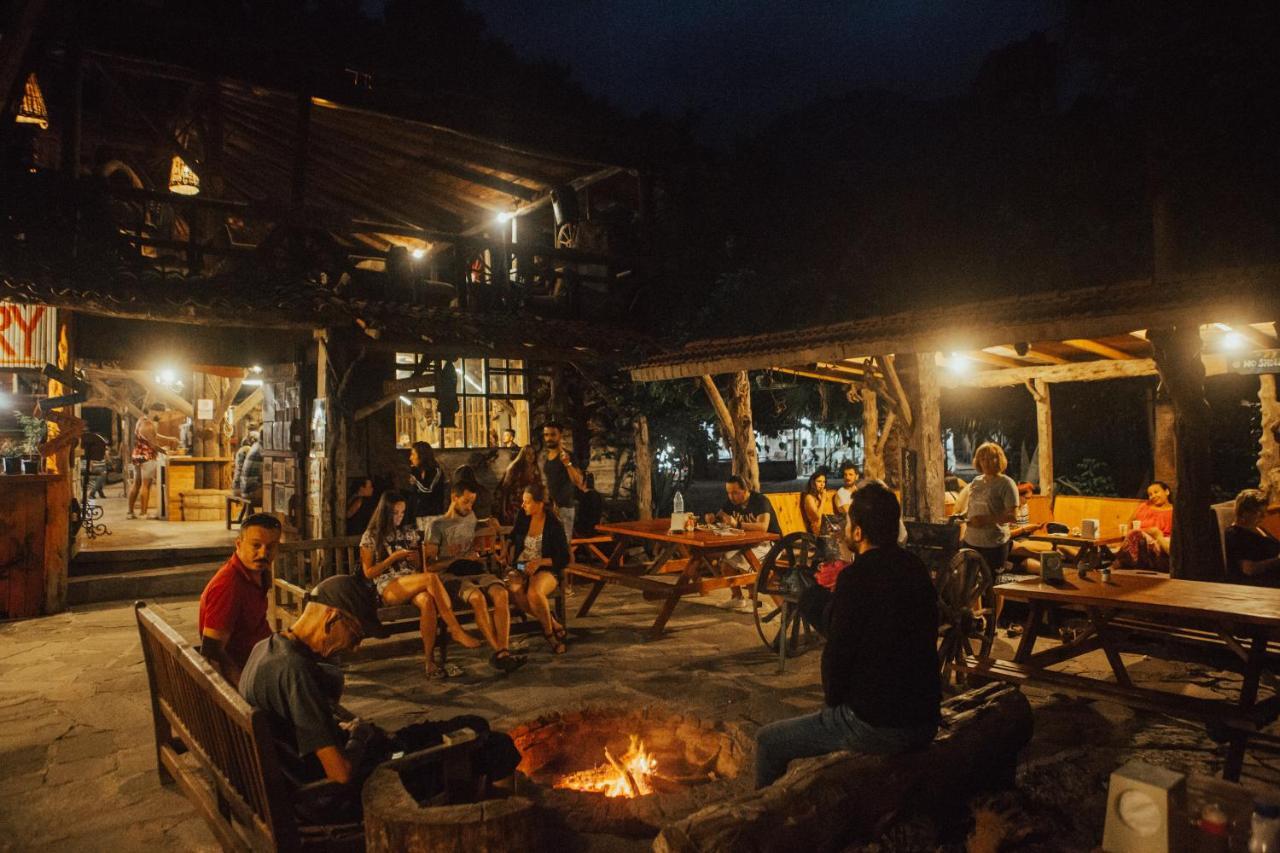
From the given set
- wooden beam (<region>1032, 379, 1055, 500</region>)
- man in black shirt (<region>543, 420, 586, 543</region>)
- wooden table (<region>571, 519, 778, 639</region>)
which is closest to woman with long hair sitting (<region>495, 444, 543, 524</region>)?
man in black shirt (<region>543, 420, 586, 543</region>)

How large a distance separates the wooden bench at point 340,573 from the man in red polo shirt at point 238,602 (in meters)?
2.00

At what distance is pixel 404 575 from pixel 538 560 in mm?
1229

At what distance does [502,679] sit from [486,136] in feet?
22.1

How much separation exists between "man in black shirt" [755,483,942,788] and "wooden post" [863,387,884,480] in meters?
10.1

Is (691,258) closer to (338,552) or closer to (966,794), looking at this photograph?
(338,552)

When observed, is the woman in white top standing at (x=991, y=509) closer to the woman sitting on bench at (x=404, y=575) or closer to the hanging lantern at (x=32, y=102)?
the woman sitting on bench at (x=404, y=575)

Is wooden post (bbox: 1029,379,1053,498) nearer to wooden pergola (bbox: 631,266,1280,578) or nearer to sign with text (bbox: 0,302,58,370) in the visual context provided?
wooden pergola (bbox: 631,266,1280,578)

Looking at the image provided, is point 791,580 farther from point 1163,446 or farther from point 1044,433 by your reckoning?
point 1163,446

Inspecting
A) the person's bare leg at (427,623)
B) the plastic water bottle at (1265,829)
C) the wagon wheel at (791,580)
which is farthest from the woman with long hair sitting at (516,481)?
the plastic water bottle at (1265,829)

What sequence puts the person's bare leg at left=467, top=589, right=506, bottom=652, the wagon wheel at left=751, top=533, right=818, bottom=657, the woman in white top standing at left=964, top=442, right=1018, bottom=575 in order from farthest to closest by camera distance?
1. the woman in white top standing at left=964, top=442, right=1018, bottom=575
2. the person's bare leg at left=467, top=589, right=506, bottom=652
3. the wagon wheel at left=751, top=533, right=818, bottom=657

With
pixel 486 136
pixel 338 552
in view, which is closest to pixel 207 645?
pixel 338 552

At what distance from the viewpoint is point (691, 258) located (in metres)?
17.8

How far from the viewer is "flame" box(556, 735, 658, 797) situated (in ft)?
13.8

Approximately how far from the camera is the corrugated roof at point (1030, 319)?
5934 mm
